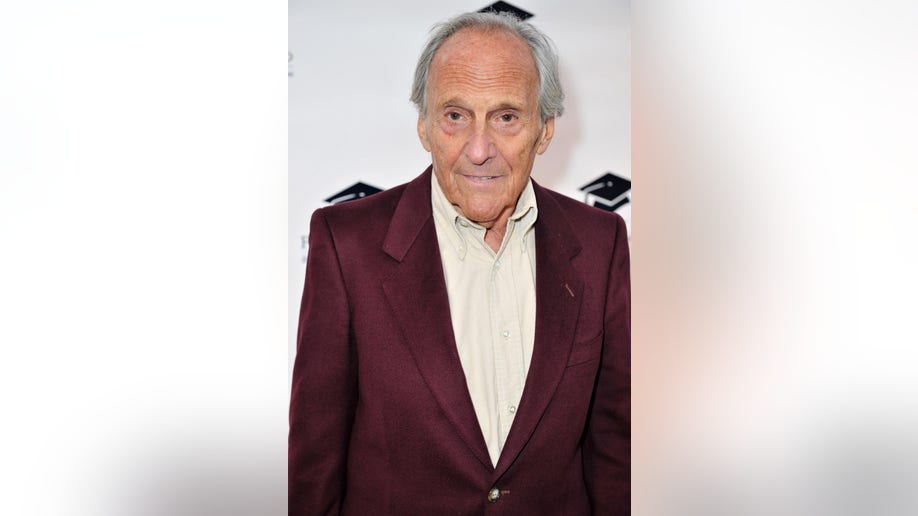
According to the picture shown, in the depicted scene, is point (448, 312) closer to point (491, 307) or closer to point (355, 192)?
point (491, 307)

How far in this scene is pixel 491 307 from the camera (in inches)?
36.4

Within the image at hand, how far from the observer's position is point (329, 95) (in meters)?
0.94

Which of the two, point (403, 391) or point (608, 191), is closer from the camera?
point (403, 391)

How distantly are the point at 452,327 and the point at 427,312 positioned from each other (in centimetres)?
4

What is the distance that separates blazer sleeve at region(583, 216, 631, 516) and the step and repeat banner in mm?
150

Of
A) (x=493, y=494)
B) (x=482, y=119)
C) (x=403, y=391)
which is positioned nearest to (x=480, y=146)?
(x=482, y=119)

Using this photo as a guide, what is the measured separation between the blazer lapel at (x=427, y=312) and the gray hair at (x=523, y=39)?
15cm

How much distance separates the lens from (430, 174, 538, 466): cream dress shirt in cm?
91

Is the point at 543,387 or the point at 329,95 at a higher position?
the point at 329,95

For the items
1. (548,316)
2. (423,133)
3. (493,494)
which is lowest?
(493,494)

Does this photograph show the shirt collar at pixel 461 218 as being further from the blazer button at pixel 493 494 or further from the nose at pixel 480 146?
Answer: the blazer button at pixel 493 494
